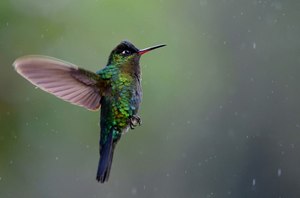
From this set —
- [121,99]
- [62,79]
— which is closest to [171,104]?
[121,99]

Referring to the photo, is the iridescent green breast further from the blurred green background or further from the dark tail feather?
the blurred green background

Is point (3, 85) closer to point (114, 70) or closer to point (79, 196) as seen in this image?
point (79, 196)

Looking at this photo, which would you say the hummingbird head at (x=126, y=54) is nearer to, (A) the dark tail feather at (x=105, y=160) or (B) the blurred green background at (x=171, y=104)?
(A) the dark tail feather at (x=105, y=160)

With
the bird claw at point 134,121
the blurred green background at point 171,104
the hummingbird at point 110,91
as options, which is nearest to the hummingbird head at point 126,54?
the hummingbird at point 110,91

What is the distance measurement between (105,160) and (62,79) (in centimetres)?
31

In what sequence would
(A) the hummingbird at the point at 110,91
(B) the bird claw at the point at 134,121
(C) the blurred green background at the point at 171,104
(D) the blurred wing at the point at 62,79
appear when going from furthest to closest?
(C) the blurred green background at the point at 171,104 < (B) the bird claw at the point at 134,121 < (A) the hummingbird at the point at 110,91 < (D) the blurred wing at the point at 62,79

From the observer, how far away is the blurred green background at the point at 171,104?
438cm

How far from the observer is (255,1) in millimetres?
5492

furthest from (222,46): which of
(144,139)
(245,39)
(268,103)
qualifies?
(144,139)

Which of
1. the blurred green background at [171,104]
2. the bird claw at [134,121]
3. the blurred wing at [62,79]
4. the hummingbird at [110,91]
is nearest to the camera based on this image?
the blurred wing at [62,79]

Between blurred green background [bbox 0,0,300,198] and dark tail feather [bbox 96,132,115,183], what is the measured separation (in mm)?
2036

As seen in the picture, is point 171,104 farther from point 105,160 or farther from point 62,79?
point 62,79

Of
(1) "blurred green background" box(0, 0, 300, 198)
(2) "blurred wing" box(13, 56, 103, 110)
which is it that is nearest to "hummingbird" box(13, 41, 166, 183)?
(2) "blurred wing" box(13, 56, 103, 110)

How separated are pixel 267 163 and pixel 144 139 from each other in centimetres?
100
